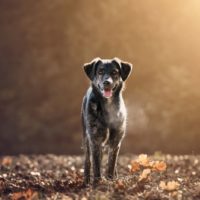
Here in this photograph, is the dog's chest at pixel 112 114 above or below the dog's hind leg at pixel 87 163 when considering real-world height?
above

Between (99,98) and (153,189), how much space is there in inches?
63.0

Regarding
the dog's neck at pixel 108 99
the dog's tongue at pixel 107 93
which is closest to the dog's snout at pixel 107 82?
the dog's tongue at pixel 107 93

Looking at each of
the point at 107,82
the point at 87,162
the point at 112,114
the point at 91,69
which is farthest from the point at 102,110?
the point at 87,162

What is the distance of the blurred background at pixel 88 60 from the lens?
1883 centimetres

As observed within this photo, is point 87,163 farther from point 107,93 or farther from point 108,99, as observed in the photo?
point 107,93

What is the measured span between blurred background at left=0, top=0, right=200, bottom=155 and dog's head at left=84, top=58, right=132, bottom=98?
27.4 feet

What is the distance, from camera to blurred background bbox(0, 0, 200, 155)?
18828 mm

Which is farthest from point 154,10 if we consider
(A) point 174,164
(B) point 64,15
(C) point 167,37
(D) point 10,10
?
(A) point 174,164

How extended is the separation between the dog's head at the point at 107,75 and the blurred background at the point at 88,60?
8.36 m

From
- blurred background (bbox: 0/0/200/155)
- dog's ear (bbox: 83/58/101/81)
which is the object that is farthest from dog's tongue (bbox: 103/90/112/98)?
blurred background (bbox: 0/0/200/155)

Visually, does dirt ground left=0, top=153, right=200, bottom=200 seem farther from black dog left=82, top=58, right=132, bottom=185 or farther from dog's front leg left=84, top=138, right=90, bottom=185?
black dog left=82, top=58, right=132, bottom=185

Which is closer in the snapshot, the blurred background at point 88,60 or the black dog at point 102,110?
the black dog at point 102,110

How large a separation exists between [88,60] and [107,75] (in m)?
12.6

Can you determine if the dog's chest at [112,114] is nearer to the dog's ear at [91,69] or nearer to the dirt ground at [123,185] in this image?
the dog's ear at [91,69]
